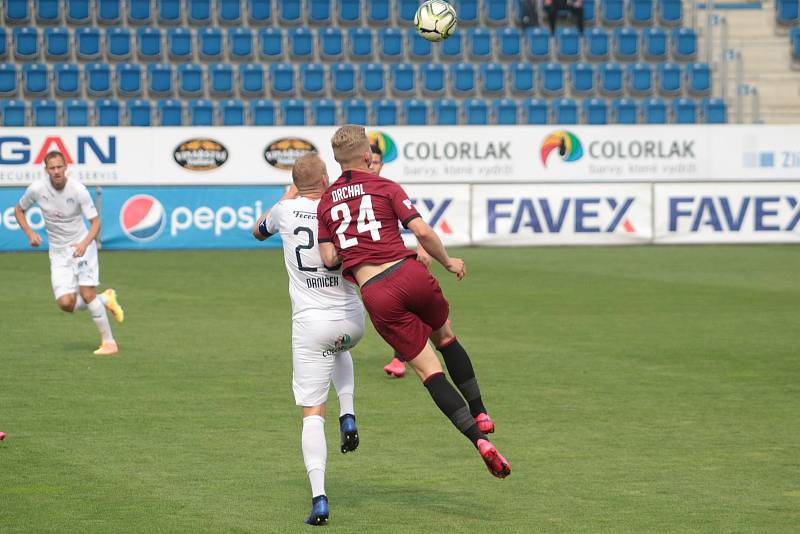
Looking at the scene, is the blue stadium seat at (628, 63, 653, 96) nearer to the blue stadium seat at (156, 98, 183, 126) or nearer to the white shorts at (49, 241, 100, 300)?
the blue stadium seat at (156, 98, 183, 126)

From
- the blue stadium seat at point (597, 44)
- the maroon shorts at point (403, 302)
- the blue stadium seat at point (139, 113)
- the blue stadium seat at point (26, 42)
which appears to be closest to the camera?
the maroon shorts at point (403, 302)

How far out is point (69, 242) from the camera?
1241cm

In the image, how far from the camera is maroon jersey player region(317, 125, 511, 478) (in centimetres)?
640

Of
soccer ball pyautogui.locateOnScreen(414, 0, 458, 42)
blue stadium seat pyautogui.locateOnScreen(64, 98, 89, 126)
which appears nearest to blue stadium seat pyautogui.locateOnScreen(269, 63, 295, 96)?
blue stadium seat pyautogui.locateOnScreen(64, 98, 89, 126)

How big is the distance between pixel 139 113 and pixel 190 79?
1755mm

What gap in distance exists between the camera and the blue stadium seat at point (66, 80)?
28.0m

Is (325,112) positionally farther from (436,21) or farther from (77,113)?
(436,21)

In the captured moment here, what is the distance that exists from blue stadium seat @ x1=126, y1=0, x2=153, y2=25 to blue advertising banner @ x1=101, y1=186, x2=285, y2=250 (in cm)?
631

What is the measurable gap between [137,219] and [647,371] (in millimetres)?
15707

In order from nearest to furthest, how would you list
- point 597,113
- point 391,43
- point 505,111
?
point 505,111
point 597,113
point 391,43

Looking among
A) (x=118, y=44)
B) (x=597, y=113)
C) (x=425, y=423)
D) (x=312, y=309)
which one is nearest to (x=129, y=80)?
(x=118, y=44)

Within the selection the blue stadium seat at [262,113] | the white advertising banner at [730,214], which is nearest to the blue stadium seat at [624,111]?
the white advertising banner at [730,214]

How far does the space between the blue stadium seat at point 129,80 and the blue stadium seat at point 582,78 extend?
958 cm

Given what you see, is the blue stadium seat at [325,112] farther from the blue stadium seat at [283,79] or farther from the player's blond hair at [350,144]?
the player's blond hair at [350,144]
